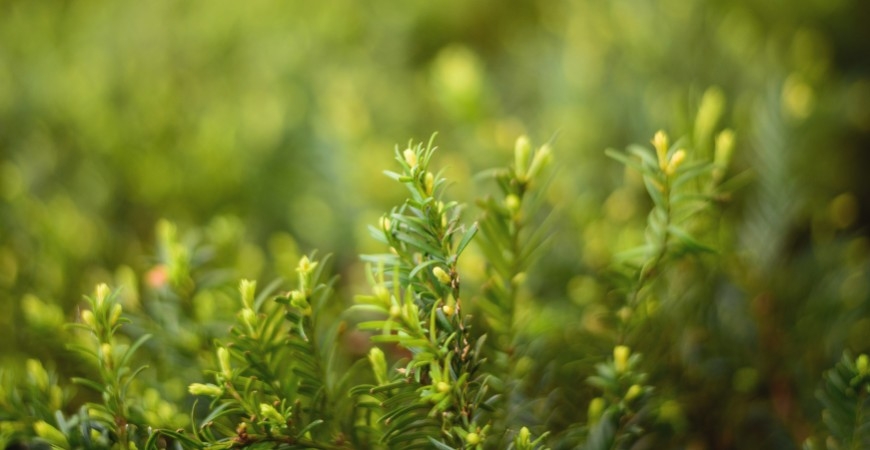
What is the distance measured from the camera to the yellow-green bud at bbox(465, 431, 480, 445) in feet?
1.35

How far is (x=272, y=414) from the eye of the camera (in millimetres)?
424

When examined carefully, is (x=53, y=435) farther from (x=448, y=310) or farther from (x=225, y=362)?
(x=448, y=310)

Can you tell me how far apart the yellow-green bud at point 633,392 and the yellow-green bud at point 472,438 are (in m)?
0.13

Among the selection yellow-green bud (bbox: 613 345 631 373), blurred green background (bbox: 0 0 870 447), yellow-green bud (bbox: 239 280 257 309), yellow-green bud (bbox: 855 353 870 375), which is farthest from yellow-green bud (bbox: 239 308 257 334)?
yellow-green bud (bbox: 855 353 870 375)

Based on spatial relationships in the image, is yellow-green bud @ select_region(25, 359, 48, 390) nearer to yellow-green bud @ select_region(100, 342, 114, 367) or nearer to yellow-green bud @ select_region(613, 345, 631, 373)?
yellow-green bud @ select_region(100, 342, 114, 367)

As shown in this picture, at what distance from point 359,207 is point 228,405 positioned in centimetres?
43

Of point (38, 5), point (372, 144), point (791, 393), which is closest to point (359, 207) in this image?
point (372, 144)

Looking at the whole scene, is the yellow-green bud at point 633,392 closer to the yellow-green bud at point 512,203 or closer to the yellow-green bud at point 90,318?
the yellow-green bud at point 512,203

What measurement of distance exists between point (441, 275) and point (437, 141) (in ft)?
1.84

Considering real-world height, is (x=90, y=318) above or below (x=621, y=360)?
above

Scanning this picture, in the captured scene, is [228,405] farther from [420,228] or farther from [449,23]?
[449,23]

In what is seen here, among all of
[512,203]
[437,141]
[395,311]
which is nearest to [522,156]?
[512,203]

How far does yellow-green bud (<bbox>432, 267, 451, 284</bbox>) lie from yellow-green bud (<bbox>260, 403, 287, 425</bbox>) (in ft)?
0.45

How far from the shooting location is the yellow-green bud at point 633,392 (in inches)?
18.3
